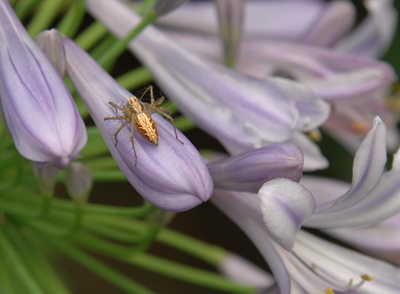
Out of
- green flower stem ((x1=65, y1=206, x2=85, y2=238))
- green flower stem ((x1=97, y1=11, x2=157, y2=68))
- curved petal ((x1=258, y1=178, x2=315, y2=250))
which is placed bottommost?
green flower stem ((x1=65, y1=206, x2=85, y2=238))

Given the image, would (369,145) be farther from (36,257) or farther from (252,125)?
(36,257)

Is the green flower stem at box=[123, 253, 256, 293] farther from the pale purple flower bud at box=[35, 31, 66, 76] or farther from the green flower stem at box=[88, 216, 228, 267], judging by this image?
the pale purple flower bud at box=[35, 31, 66, 76]

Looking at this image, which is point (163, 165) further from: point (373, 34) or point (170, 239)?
point (373, 34)

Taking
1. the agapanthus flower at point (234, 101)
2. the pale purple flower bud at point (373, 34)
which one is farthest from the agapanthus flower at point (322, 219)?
the pale purple flower bud at point (373, 34)

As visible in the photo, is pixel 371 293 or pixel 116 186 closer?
pixel 371 293

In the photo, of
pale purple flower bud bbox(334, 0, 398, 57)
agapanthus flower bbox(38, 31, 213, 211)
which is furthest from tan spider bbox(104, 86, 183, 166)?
pale purple flower bud bbox(334, 0, 398, 57)

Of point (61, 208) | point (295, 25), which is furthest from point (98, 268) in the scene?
point (295, 25)

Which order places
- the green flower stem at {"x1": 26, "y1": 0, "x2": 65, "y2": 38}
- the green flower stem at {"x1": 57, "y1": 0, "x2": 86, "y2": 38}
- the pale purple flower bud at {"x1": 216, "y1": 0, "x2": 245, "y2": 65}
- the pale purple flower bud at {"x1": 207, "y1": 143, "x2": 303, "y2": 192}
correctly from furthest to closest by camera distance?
the green flower stem at {"x1": 26, "y1": 0, "x2": 65, "y2": 38}
the pale purple flower bud at {"x1": 216, "y1": 0, "x2": 245, "y2": 65}
the green flower stem at {"x1": 57, "y1": 0, "x2": 86, "y2": 38}
the pale purple flower bud at {"x1": 207, "y1": 143, "x2": 303, "y2": 192}

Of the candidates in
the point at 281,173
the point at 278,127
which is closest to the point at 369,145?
the point at 281,173
